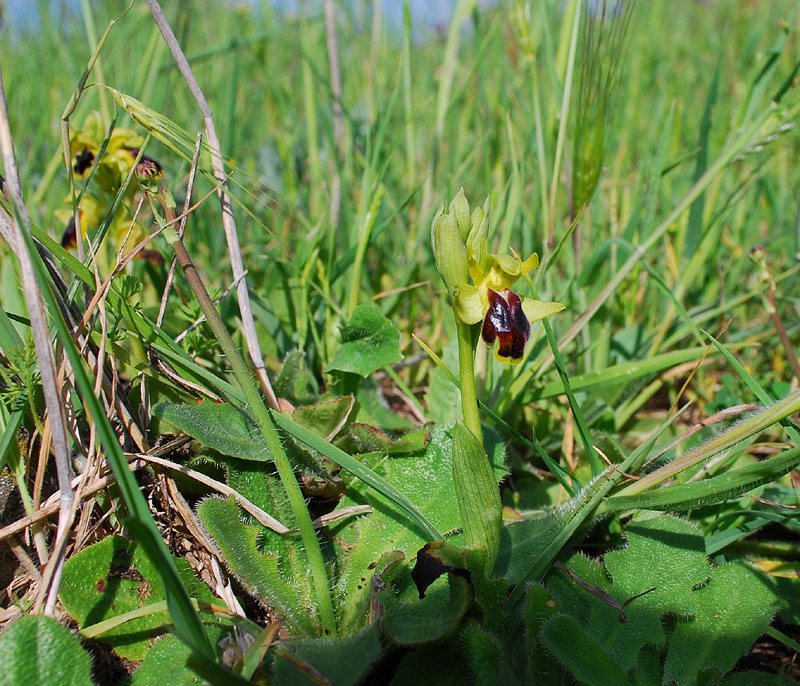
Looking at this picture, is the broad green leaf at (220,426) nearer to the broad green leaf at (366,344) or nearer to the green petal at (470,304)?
the broad green leaf at (366,344)

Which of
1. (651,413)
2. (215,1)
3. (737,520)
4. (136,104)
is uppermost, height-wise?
(215,1)

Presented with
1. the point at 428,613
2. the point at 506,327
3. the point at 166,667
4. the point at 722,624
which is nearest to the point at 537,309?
the point at 506,327

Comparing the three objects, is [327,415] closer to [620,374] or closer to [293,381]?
[293,381]

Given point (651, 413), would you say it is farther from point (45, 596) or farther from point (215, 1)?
point (215, 1)

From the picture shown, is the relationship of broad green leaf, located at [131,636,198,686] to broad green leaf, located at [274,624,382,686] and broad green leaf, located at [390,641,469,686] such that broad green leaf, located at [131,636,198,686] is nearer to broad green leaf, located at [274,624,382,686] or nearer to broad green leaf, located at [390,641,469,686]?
broad green leaf, located at [274,624,382,686]

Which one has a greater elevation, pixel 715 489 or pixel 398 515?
pixel 715 489

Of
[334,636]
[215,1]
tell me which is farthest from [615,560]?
[215,1]

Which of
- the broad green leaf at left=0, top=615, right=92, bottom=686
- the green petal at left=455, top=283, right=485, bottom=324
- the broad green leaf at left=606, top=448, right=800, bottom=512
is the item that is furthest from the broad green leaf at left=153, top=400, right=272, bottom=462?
the broad green leaf at left=606, top=448, right=800, bottom=512

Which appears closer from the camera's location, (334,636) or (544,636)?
(544,636)
